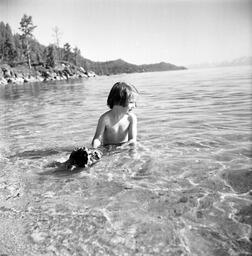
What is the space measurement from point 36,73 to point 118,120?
2799 inches

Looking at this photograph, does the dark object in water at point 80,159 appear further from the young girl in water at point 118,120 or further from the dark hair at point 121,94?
the dark hair at point 121,94

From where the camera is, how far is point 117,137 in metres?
5.35

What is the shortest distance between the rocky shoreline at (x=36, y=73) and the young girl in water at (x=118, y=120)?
173 feet

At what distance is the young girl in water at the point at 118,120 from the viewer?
4973 millimetres

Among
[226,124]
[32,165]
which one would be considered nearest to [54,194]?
[32,165]

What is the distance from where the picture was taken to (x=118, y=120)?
16.9ft

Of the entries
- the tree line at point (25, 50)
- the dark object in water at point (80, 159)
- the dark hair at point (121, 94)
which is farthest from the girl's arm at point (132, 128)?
the tree line at point (25, 50)

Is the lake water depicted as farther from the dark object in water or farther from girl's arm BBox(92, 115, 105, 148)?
girl's arm BBox(92, 115, 105, 148)

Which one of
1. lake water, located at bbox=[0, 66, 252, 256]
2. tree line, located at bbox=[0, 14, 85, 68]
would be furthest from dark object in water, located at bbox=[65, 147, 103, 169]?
tree line, located at bbox=[0, 14, 85, 68]

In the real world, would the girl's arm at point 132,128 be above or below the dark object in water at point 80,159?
above

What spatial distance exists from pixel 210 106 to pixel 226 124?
3.16 m

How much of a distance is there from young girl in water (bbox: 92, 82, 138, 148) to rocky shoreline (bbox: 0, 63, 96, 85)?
5279 centimetres

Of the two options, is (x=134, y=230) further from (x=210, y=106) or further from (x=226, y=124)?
(x=210, y=106)

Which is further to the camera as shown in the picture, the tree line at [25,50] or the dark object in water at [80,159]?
the tree line at [25,50]
